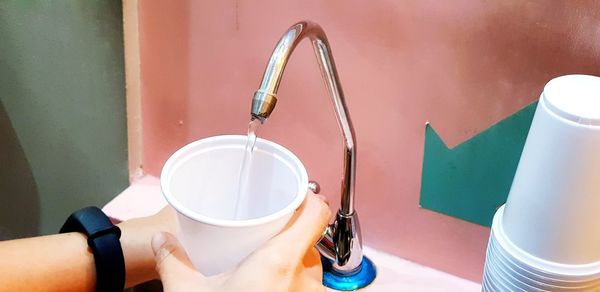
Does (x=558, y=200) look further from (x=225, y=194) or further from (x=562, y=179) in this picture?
(x=225, y=194)

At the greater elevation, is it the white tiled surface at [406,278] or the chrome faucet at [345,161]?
the chrome faucet at [345,161]

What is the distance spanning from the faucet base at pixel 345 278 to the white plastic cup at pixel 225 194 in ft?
0.52

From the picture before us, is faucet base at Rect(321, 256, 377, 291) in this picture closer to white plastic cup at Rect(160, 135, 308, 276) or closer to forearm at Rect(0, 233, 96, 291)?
white plastic cup at Rect(160, 135, 308, 276)

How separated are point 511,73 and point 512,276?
0.22m

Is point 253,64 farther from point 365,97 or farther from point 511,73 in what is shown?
point 511,73

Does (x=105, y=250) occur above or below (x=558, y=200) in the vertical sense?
below

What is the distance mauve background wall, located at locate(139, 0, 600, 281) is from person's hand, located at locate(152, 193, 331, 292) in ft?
0.70

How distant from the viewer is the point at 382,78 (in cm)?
74

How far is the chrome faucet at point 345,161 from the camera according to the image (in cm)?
57

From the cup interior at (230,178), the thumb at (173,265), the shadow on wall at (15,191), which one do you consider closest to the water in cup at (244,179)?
the cup interior at (230,178)

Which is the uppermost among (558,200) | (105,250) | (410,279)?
(558,200)

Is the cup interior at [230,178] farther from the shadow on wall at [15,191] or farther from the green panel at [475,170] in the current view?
the shadow on wall at [15,191]

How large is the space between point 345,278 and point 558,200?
0.34 meters

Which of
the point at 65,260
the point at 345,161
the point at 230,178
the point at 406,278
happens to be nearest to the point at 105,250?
the point at 65,260
